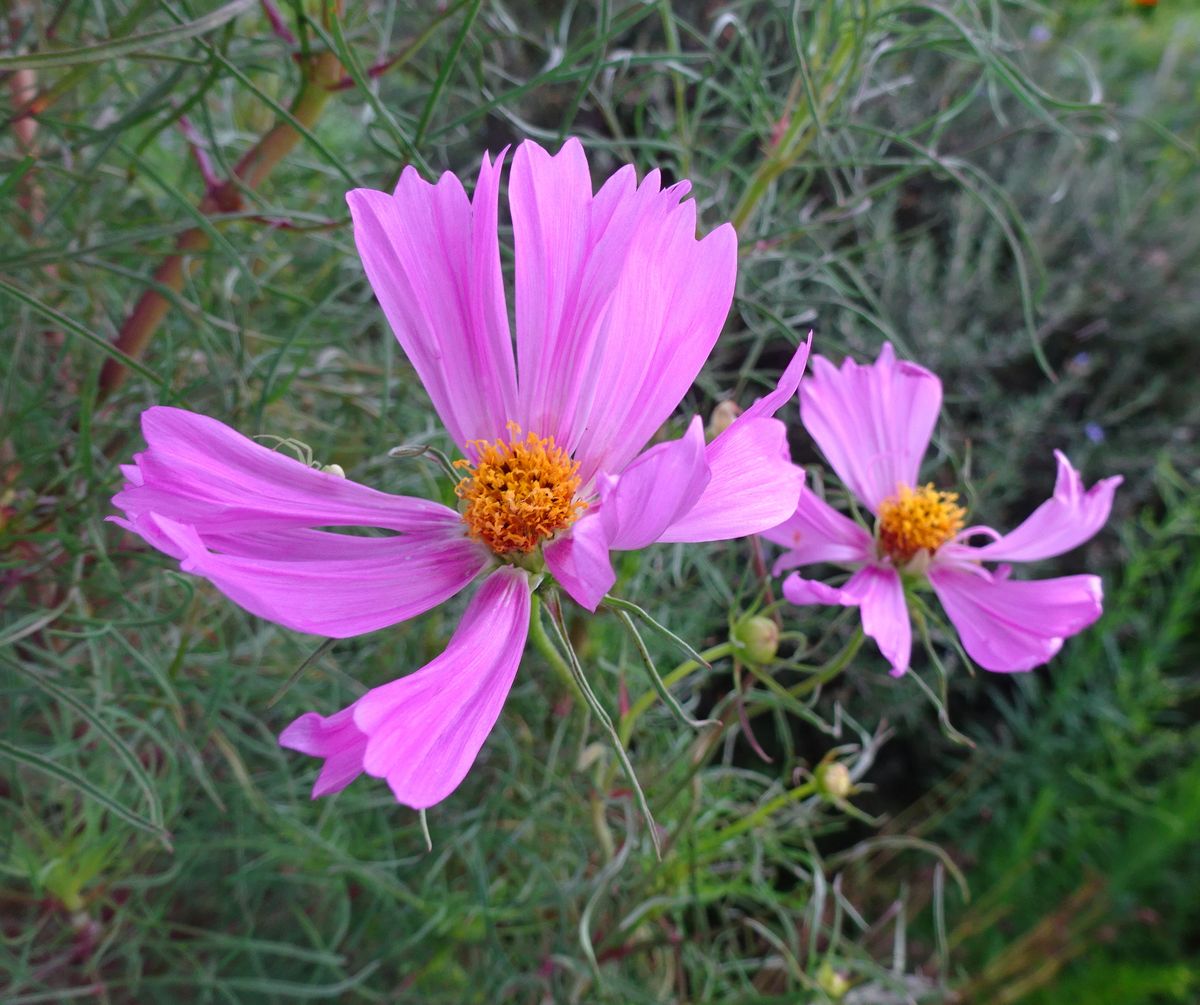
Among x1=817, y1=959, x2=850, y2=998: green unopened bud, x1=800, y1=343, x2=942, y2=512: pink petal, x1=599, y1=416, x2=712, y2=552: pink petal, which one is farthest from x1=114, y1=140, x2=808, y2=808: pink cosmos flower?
x1=817, y1=959, x2=850, y2=998: green unopened bud

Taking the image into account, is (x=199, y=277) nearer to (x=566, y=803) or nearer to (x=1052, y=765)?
(x=566, y=803)

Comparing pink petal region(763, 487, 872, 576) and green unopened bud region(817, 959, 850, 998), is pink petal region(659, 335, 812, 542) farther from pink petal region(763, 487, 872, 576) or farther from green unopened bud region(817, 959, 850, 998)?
green unopened bud region(817, 959, 850, 998)

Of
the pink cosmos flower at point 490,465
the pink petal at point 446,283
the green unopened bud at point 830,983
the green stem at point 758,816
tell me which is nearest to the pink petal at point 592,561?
the pink cosmos flower at point 490,465

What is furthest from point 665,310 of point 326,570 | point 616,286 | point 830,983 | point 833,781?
point 830,983

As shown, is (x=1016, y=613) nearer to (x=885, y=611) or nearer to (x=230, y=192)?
(x=885, y=611)

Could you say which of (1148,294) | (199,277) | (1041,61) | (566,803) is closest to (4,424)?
(199,277)
